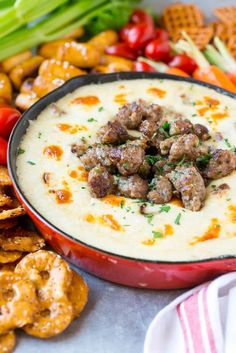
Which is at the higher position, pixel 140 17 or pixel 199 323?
pixel 140 17

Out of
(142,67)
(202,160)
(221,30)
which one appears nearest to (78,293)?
(202,160)

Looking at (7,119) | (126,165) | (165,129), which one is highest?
(7,119)

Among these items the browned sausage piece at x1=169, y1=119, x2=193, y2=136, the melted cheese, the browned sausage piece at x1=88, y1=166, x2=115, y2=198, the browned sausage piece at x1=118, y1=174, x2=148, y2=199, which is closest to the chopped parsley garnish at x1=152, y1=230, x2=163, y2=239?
the melted cheese

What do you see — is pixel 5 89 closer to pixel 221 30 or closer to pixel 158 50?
pixel 158 50

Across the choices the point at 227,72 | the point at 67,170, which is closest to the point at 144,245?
the point at 67,170

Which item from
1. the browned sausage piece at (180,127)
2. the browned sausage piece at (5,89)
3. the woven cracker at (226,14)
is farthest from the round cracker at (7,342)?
the woven cracker at (226,14)

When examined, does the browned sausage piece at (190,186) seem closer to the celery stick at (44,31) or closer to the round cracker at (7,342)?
the round cracker at (7,342)
